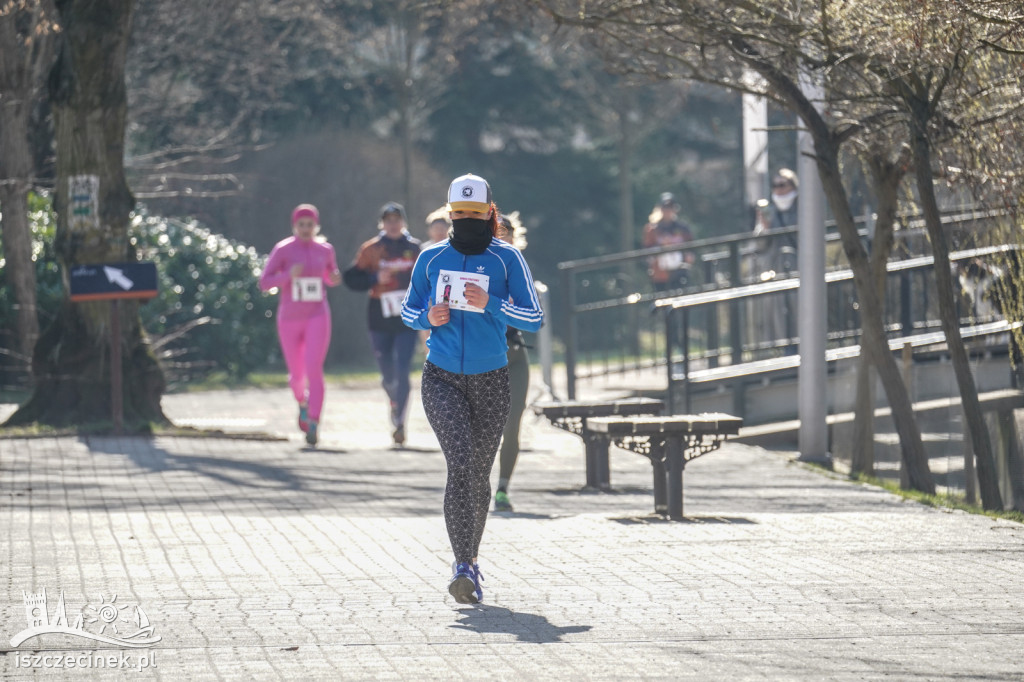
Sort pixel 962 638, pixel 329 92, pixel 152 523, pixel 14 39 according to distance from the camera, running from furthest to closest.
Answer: pixel 329 92
pixel 14 39
pixel 152 523
pixel 962 638

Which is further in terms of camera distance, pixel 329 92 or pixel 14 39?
pixel 329 92

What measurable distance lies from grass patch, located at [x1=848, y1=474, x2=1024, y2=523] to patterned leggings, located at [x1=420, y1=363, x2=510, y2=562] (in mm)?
3894

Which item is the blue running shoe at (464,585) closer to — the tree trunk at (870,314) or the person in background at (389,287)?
the tree trunk at (870,314)

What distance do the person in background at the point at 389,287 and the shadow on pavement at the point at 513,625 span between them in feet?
23.9

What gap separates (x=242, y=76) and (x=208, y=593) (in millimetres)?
16304

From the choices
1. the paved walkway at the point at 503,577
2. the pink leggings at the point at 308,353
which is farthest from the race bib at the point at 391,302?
the paved walkway at the point at 503,577

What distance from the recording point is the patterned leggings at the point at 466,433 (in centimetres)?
732

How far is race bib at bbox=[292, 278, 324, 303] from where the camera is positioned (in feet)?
47.3

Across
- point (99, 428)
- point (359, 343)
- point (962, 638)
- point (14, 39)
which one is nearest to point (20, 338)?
point (14, 39)

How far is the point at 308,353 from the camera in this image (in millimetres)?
14516

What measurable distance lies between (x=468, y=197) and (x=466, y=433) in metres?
1.00

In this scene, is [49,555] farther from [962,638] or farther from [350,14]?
[350,14]

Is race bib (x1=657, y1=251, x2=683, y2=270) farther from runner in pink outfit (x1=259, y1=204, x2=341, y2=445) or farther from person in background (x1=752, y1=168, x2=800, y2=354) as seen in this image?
runner in pink outfit (x1=259, y1=204, x2=341, y2=445)

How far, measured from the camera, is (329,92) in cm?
3322
